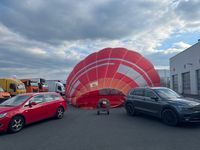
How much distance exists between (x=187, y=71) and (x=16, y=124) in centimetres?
2745

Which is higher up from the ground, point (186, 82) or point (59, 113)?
point (186, 82)

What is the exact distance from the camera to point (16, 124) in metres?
9.50

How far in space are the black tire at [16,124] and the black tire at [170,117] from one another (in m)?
6.39

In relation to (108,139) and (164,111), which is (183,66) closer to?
(164,111)

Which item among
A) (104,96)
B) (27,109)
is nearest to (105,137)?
(27,109)

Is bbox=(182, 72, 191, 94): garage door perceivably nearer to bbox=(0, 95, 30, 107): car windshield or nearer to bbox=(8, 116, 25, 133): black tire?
bbox=(0, 95, 30, 107): car windshield

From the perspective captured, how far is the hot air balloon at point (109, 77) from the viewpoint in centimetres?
1838

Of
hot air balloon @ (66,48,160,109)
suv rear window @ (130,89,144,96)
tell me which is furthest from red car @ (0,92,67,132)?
hot air balloon @ (66,48,160,109)

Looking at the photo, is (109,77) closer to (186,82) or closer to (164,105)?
(164,105)

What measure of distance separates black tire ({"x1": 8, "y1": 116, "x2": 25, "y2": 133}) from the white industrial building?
23645mm

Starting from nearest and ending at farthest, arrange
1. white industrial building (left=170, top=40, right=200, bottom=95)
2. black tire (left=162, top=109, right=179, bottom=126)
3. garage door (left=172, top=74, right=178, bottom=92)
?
black tire (left=162, top=109, right=179, bottom=126) → white industrial building (left=170, top=40, right=200, bottom=95) → garage door (left=172, top=74, right=178, bottom=92)

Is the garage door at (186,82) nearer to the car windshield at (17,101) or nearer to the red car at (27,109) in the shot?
the red car at (27,109)

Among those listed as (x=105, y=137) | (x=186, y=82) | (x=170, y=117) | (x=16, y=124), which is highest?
(x=186, y=82)

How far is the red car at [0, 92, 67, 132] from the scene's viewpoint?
920 cm
